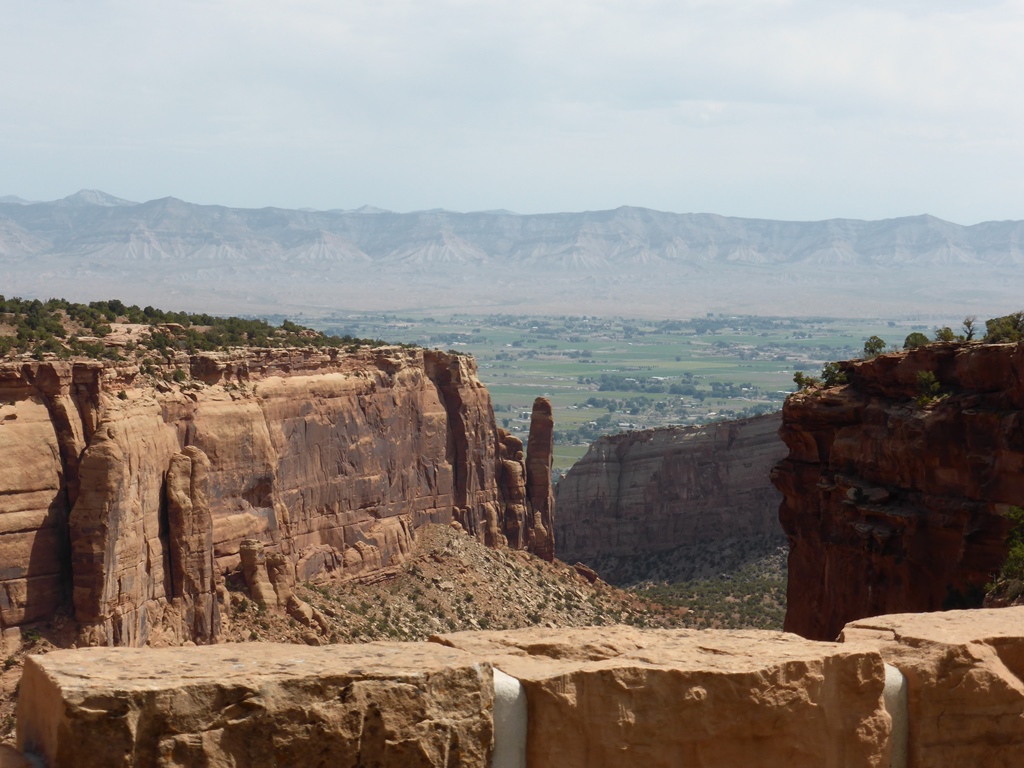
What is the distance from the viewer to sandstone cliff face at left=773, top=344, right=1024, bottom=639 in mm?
34500

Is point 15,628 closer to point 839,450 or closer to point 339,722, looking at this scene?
point 839,450

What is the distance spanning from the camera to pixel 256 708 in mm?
7145

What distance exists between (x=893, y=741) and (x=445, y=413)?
6832 cm

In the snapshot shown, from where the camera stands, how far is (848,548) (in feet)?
131

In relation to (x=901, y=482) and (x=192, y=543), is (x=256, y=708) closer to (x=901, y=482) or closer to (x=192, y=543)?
(x=901, y=482)

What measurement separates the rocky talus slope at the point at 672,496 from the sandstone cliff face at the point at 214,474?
34378 mm

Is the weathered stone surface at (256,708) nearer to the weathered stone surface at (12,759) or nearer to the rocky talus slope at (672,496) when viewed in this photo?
the weathered stone surface at (12,759)

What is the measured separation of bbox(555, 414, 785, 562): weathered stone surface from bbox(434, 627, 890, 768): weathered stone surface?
351 ft

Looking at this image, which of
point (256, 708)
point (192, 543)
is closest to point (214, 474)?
point (192, 543)

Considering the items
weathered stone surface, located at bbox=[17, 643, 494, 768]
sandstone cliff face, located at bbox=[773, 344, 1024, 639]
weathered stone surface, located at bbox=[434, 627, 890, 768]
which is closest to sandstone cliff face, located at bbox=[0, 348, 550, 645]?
sandstone cliff face, located at bbox=[773, 344, 1024, 639]

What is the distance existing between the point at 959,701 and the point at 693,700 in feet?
5.92

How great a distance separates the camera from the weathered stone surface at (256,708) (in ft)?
22.5

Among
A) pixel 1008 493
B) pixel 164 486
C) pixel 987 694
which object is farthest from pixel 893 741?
pixel 164 486

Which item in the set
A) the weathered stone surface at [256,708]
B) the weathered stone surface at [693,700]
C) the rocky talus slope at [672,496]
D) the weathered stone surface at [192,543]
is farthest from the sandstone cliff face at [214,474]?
the weathered stone surface at [693,700]
